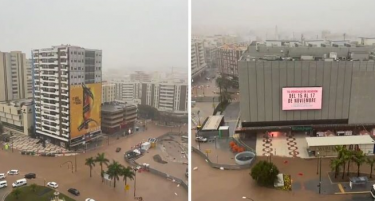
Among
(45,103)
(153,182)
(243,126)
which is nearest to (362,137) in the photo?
(243,126)

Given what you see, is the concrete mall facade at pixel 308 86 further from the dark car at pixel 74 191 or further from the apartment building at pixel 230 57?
the dark car at pixel 74 191

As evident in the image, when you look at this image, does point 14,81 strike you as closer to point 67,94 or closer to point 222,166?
point 67,94

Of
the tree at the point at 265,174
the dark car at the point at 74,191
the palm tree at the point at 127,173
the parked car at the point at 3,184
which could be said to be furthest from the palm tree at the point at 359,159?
the parked car at the point at 3,184

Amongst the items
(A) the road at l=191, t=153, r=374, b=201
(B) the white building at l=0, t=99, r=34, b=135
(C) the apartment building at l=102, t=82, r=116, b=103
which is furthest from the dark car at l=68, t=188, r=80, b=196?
(A) the road at l=191, t=153, r=374, b=201

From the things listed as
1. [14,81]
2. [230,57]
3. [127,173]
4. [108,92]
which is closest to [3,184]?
[14,81]

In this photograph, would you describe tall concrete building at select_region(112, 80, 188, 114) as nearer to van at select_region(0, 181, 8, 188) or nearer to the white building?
the white building
